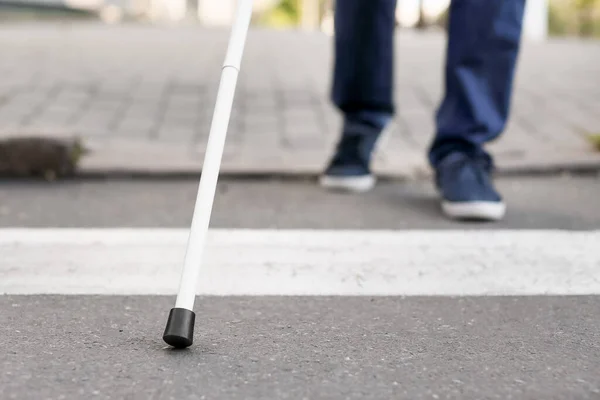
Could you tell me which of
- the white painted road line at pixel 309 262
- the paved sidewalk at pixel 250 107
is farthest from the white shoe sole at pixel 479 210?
the paved sidewalk at pixel 250 107

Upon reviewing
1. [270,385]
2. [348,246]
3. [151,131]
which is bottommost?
[151,131]

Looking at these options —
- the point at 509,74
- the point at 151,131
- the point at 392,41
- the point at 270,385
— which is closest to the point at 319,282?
the point at 270,385

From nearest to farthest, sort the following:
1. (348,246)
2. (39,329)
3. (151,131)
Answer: (39,329) < (348,246) < (151,131)

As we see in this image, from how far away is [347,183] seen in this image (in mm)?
3090

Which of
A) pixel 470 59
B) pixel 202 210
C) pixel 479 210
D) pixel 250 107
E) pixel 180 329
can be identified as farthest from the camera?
pixel 250 107

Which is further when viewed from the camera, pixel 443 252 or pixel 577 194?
pixel 577 194

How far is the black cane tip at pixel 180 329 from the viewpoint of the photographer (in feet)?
5.07

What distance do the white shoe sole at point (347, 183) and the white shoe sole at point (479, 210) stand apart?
50 cm

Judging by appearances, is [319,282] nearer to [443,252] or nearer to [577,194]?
[443,252]

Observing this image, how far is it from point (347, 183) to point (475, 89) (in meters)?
0.54

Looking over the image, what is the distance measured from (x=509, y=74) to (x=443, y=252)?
2.50ft

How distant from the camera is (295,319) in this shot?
5.76 ft

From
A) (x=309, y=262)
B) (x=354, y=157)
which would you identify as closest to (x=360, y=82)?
(x=354, y=157)

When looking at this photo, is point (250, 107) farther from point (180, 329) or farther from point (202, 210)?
point (180, 329)
